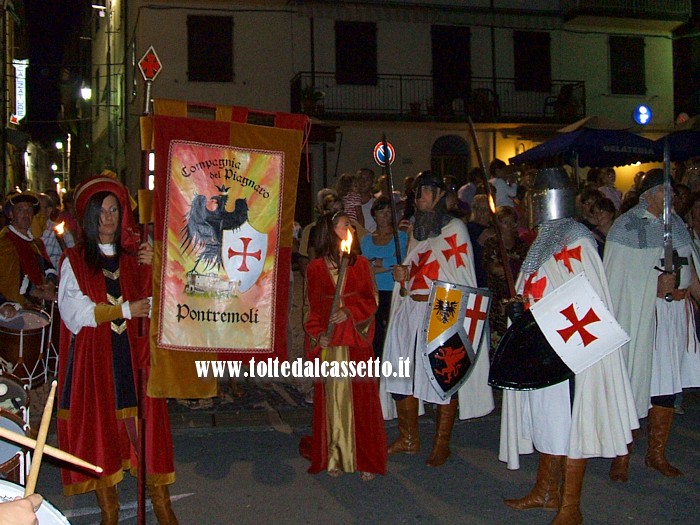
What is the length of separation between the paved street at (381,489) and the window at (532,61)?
55.1 feet

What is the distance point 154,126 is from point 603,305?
2.61m

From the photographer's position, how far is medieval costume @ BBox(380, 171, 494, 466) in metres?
6.13

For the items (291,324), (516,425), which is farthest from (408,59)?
(516,425)

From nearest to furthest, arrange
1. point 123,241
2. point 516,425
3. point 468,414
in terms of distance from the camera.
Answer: point 123,241
point 516,425
point 468,414

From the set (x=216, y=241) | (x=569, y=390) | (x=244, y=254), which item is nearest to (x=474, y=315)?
(x=569, y=390)

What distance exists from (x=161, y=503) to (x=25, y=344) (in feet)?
10.2

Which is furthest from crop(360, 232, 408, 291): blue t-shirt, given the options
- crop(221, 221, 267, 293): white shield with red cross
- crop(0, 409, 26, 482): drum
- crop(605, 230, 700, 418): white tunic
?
crop(0, 409, 26, 482): drum

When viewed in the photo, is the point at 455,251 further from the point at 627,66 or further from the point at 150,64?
the point at 627,66

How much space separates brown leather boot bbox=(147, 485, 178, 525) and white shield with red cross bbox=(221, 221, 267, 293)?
3.86 ft

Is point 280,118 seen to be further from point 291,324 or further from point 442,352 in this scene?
point 291,324

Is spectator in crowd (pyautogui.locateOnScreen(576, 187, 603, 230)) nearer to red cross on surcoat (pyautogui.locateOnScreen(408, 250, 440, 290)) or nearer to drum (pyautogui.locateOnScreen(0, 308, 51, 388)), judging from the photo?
red cross on surcoat (pyautogui.locateOnScreen(408, 250, 440, 290))

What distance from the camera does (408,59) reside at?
71.8 feet

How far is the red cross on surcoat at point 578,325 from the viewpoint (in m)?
4.56

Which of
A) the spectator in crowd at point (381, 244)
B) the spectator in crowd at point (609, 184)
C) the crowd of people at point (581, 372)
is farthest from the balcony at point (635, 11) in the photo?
the spectator in crowd at point (381, 244)
